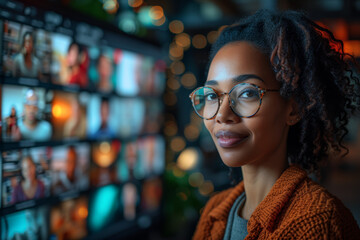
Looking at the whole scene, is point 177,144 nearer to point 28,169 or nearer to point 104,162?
point 104,162

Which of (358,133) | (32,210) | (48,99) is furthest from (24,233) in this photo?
(358,133)

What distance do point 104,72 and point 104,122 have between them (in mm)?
343

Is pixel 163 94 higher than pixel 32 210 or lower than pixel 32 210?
higher

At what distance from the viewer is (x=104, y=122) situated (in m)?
2.27

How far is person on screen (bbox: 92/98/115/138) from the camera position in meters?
2.24

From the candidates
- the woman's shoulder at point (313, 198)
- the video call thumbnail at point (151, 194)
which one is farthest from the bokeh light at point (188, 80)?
the woman's shoulder at point (313, 198)

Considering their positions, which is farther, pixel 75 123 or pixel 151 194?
pixel 151 194

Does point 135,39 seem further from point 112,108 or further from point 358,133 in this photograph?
point 358,133

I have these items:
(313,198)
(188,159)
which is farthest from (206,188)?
(313,198)

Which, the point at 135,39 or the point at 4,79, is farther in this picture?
the point at 135,39

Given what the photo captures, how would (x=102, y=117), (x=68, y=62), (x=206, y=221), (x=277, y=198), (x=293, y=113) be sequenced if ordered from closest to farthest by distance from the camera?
(x=277, y=198) → (x=293, y=113) → (x=206, y=221) → (x=68, y=62) → (x=102, y=117)

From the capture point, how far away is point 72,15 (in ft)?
6.55

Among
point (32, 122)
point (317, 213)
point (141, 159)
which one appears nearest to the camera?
point (317, 213)

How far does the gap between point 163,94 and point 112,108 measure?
660 mm
